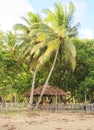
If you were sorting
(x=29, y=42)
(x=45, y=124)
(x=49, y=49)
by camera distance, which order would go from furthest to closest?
1. (x=29, y=42)
2. (x=49, y=49)
3. (x=45, y=124)

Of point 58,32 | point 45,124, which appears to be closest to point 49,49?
point 58,32

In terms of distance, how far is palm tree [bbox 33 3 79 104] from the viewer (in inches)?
993

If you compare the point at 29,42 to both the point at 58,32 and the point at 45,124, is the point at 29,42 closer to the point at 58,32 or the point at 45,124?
the point at 58,32

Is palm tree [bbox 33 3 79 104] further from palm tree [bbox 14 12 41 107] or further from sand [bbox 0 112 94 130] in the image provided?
sand [bbox 0 112 94 130]

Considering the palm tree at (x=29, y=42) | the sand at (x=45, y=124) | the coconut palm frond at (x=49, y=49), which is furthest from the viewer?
the palm tree at (x=29, y=42)

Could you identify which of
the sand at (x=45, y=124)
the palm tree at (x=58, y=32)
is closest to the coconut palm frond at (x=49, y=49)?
the palm tree at (x=58, y=32)

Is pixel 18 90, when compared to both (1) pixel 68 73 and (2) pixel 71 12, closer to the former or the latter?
(1) pixel 68 73

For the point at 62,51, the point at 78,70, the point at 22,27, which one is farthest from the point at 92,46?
the point at 22,27

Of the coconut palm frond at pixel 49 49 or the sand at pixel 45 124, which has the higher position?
the coconut palm frond at pixel 49 49

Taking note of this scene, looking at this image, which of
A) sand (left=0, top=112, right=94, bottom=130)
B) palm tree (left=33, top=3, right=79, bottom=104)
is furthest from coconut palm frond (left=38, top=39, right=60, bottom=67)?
sand (left=0, top=112, right=94, bottom=130)

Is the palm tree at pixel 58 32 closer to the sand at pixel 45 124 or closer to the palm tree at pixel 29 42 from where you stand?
the palm tree at pixel 29 42

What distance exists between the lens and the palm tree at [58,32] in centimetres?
2522

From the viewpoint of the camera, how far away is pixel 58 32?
25.7 m

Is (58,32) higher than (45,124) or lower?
higher
